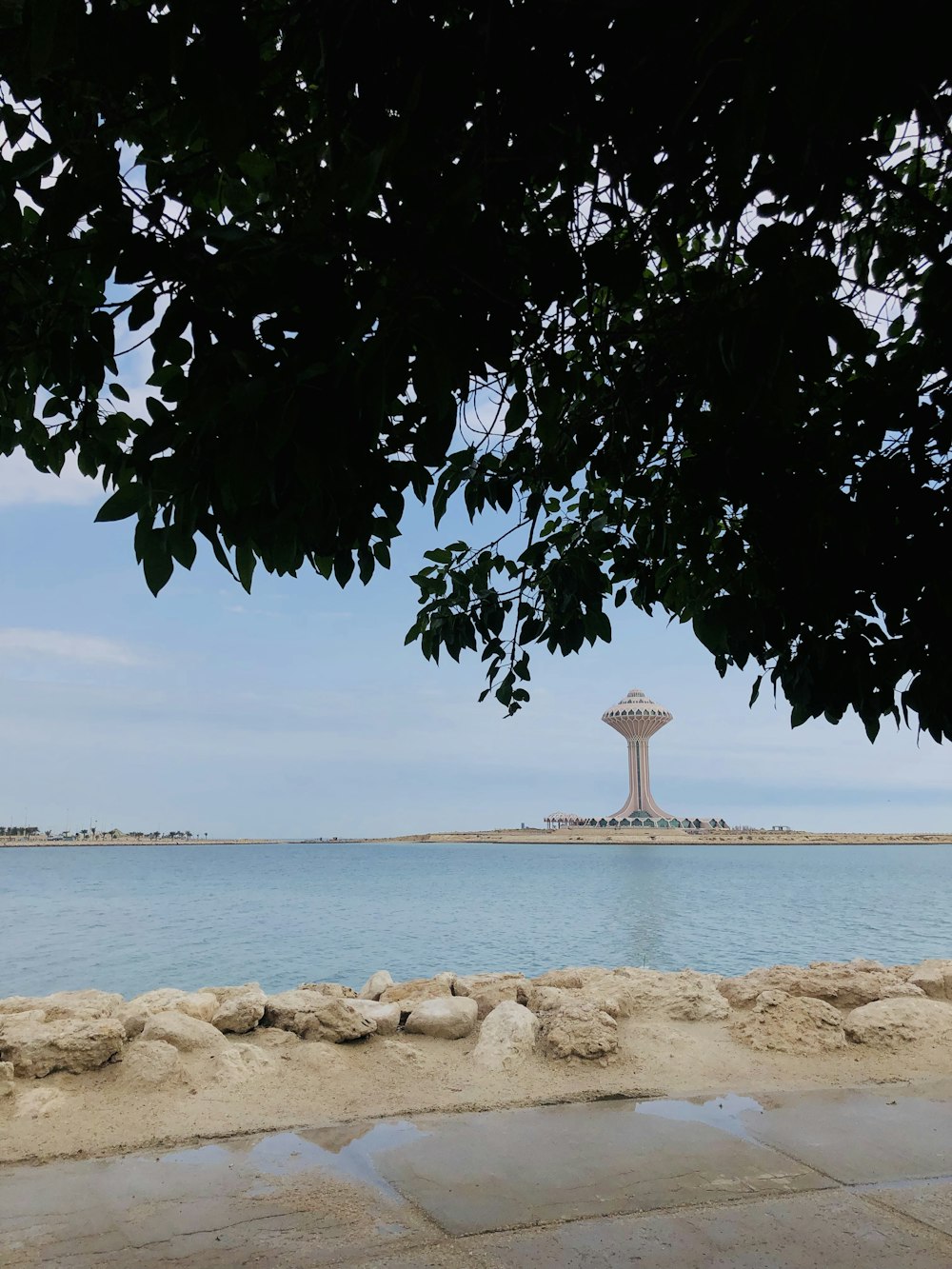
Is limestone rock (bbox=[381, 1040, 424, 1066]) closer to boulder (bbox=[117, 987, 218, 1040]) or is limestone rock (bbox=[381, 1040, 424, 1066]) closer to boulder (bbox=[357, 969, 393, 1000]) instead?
boulder (bbox=[117, 987, 218, 1040])

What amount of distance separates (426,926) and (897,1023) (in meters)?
25.1

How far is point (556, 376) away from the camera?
3145 millimetres

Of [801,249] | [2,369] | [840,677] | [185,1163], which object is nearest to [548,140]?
[801,249]

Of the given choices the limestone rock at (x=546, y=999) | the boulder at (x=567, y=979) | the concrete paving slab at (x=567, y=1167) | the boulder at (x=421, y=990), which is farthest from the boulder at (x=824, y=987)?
the concrete paving slab at (x=567, y=1167)

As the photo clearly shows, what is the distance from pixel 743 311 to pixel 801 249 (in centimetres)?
40

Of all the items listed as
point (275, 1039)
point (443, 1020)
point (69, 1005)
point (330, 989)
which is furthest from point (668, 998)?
point (69, 1005)

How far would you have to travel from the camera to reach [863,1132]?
446 centimetres

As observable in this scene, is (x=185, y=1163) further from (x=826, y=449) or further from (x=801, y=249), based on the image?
(x=801, y=249)

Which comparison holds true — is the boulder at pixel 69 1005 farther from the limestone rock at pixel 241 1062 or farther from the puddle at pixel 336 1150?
the puddle at pixel 336 1150

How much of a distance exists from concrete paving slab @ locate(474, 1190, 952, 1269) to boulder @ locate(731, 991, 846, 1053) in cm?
258

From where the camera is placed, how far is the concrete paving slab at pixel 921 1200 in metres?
3.47

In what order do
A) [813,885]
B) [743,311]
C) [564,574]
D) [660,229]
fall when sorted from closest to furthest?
[743,311] < [660,229] < [564,574] < [813,885]

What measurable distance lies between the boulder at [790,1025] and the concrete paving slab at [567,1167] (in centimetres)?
178

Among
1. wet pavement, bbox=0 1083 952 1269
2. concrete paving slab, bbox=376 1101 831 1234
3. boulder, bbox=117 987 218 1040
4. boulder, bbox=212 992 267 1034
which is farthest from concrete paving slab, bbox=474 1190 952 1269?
boulder, bbox=117 987 218 1040
